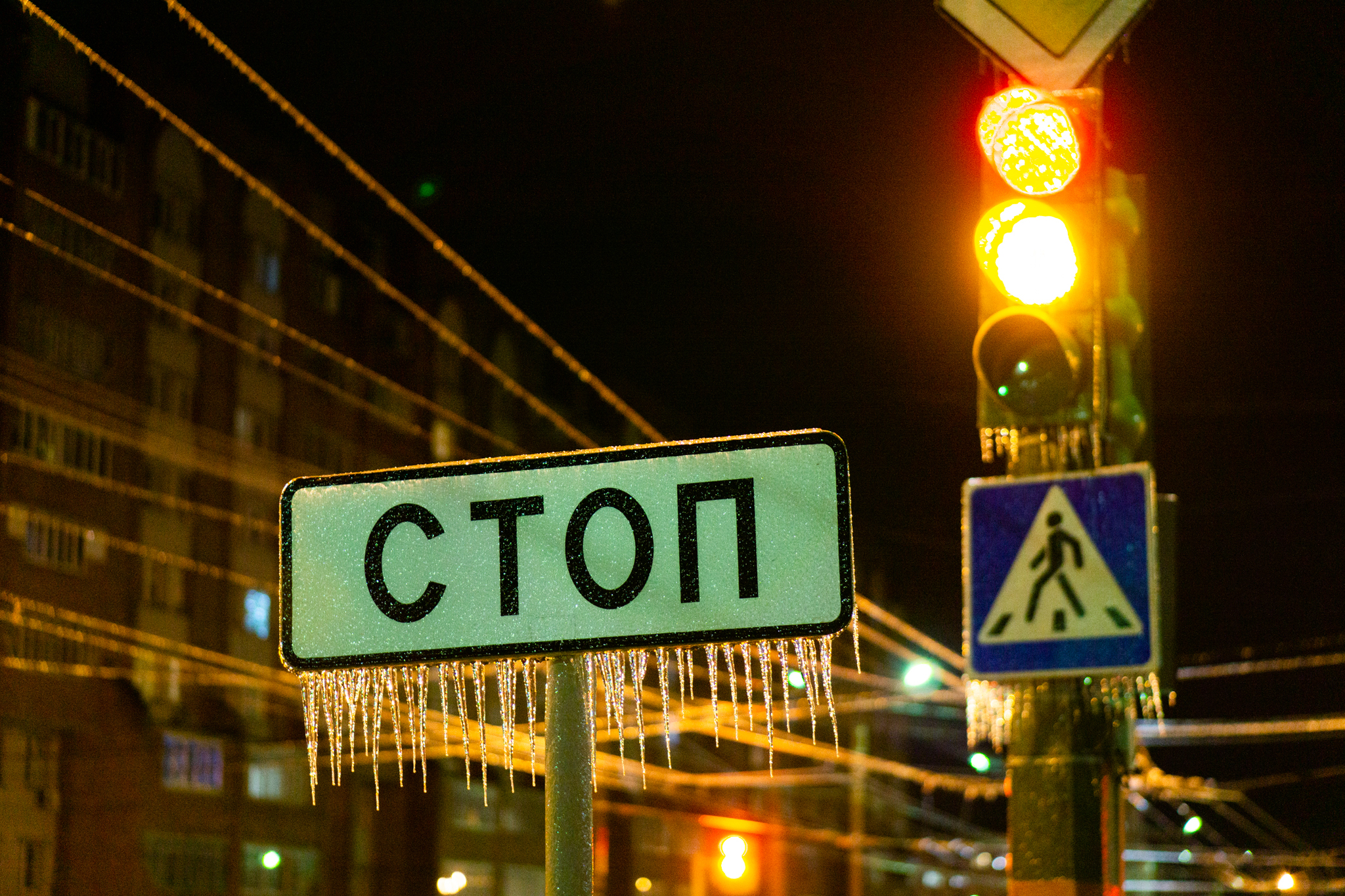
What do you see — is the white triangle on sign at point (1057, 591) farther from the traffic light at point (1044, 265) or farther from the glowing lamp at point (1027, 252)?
the glowing lamp at point (1027, 252)

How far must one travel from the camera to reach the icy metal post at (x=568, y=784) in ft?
8.06

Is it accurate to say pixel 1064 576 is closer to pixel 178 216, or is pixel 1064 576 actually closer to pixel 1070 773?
pixel 1070 773

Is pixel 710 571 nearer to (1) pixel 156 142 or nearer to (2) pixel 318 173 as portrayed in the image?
(1) pixel 156 142

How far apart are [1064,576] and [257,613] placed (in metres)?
36.9

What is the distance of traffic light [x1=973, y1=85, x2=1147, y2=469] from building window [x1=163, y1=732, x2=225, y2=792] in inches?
1346

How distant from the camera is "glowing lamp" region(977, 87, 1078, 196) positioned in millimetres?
4199

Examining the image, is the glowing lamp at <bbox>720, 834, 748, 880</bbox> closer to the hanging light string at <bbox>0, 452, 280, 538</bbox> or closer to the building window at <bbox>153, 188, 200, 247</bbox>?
the hanging light string at <bbox>0, 452, 280, 538</bbox>

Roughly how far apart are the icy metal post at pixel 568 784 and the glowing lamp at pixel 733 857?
84.6ft

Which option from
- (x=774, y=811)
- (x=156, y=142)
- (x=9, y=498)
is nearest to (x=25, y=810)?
(x=9, y=498)

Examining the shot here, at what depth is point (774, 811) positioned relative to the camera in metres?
66.1

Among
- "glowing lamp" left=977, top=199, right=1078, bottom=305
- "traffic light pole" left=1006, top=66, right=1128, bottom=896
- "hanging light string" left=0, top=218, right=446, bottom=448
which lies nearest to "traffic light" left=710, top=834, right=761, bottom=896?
"hanging light string" left=0, top=218, right=446, bottom=448

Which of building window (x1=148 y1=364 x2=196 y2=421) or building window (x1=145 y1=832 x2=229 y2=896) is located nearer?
building window (x1=145 y1=832 x2=229 y2=896)

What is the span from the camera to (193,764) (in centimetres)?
3666

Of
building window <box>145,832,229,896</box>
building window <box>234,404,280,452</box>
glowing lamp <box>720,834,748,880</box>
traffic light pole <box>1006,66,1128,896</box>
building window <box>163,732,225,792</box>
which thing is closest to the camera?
traffic light pole <box>1006,66,1128,896</box>
